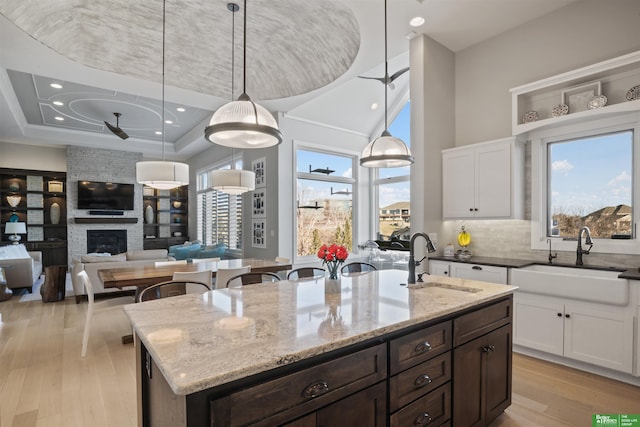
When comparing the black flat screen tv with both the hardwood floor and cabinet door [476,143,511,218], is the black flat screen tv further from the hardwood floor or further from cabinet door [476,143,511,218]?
cabinet door [476,143,511,218]

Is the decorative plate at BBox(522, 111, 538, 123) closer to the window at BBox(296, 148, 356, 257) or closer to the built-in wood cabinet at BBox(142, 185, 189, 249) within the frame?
the window at BBox(296, 148, 356, 257)

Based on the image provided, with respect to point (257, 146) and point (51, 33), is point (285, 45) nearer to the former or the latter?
point (257, 146)

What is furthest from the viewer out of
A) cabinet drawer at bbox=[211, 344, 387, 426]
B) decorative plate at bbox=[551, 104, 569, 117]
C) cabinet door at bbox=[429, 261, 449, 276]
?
cabinet door at bbox=[429, 261, 449, 276]

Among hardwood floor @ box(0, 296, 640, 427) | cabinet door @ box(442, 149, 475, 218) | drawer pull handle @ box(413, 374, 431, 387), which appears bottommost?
hardwood floor @ box(0, 296, 640, 427)

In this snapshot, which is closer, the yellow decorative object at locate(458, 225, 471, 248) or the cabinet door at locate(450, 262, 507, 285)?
the cabinet door at locate(450, 262, 507, 285)

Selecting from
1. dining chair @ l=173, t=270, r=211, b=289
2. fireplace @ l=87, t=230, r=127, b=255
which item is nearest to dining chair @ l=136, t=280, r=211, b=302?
dining chair @ l=173, t=270, r=211, b=289

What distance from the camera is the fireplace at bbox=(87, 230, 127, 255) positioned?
8.93 metres

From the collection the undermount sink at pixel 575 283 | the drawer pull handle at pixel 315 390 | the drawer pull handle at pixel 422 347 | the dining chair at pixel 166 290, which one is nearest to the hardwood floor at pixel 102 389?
the undermount sink at pixel 575 283

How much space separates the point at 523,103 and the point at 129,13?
445cm

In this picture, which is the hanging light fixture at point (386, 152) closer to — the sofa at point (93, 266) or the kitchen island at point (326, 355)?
the kitchen island at point (326, 355)

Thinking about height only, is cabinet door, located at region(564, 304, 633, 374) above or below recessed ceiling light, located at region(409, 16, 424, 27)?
below

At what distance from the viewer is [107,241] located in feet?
30.0

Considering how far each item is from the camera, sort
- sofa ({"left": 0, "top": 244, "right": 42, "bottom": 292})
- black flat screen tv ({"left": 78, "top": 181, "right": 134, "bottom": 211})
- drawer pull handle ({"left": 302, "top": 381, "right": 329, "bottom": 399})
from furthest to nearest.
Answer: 1. black flat screen tv ({"left": 78, "top": 181, "right": 134, "bottom": 211})
2. sofa ({"left": 0, "top": 244, "right": 42, "bottom": 292})
3. drawer pull handle ({"left": 302, "top": 381, "right": 329, "bottom": 399})

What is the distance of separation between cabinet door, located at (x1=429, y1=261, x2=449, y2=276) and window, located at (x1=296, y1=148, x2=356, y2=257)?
9.18 ft
